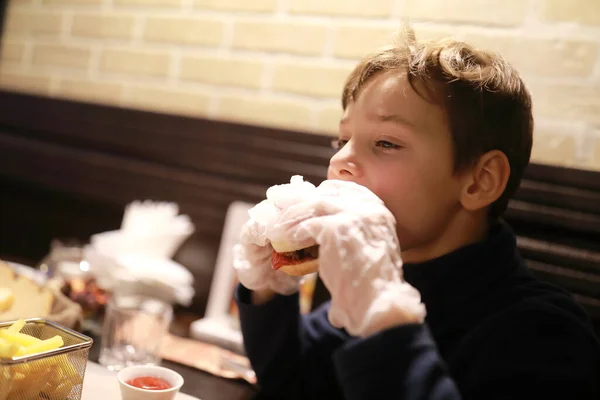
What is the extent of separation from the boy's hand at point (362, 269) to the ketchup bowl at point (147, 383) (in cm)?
35

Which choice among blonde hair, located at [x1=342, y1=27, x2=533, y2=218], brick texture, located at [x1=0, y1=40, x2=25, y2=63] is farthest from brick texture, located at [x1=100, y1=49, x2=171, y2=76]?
blonde hair, located at [x1=342, y1=27, x2=533, y2=218]

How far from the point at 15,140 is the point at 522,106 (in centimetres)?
187

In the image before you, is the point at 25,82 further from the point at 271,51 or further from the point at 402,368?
the point at 402,368

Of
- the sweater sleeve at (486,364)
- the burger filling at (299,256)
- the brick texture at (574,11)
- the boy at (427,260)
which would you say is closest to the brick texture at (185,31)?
the boy at (427,260)

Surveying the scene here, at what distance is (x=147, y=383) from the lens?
1.02 metres

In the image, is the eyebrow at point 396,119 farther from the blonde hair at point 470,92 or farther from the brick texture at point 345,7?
the brick texture at point 345,7

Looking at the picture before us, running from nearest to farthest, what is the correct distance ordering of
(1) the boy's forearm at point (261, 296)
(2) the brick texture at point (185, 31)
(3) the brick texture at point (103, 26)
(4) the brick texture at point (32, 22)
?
(1) the boy's forearm at point (261, 296) < (2) the brick texture at point (185, 31) < (3) the brick texture at point (103, 26) < (4) the brick texture at point (32, 22)

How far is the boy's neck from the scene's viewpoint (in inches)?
43.1

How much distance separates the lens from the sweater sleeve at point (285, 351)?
1248mm

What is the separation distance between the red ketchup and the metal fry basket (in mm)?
91

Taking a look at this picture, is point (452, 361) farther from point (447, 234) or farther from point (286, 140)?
point (286, 140)

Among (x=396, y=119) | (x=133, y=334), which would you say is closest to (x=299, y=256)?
(x=396, y=119)

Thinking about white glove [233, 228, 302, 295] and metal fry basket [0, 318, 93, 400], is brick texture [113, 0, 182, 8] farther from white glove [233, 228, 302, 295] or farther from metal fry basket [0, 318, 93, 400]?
metal fry basket [0, 318, 93, 400]

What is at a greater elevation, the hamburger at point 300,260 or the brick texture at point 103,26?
the brick texture at point 103,26
